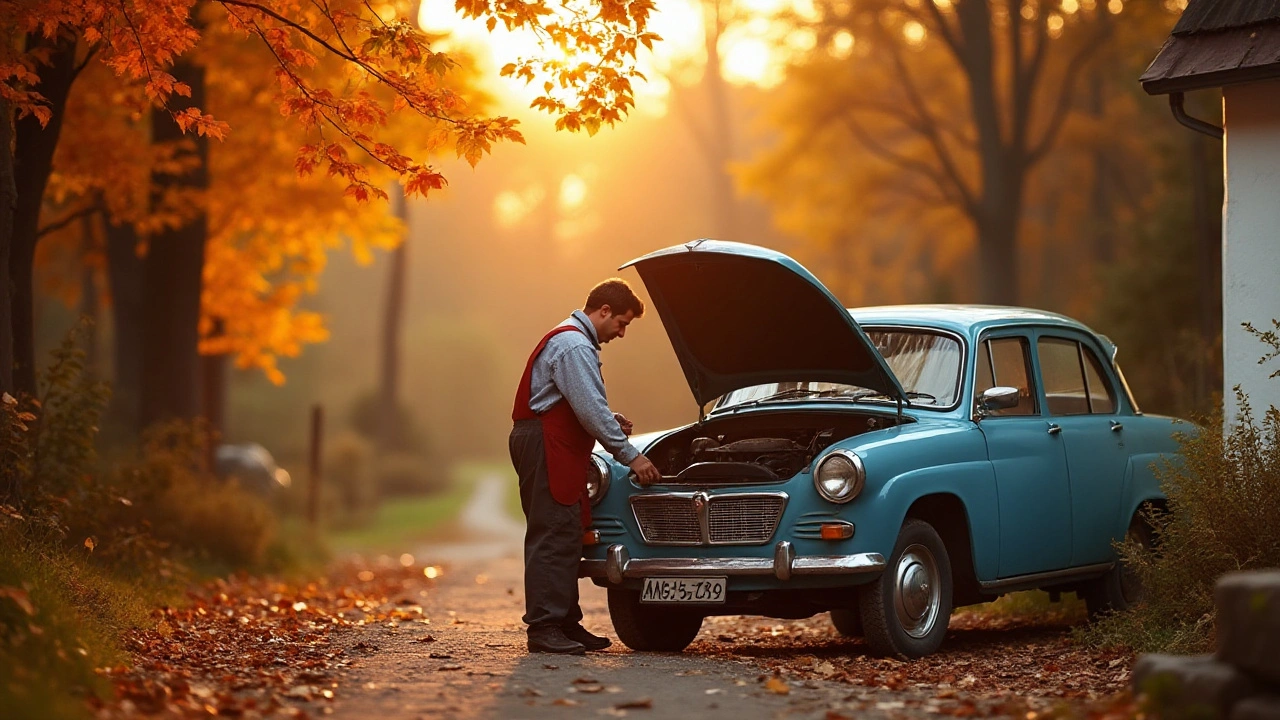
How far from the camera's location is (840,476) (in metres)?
7.60

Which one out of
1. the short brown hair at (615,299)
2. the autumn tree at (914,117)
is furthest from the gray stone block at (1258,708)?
the autumn tree at (914,117)

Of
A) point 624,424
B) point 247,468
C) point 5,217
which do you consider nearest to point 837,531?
point 624,424

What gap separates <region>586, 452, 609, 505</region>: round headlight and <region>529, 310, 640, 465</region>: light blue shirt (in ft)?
1.01

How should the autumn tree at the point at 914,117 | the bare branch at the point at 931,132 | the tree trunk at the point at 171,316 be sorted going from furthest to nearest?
the bare branch at the point at 931,132
the autumn tree at the point at 914,117
the tree trunk at the point at 171,316

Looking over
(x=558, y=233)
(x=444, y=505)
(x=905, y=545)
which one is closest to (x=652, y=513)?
(x=905, y=545)

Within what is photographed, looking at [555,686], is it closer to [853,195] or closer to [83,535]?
[83,535]

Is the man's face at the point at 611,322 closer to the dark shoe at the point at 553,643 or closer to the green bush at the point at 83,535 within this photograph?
→ the dark shoe at the point at 553,643

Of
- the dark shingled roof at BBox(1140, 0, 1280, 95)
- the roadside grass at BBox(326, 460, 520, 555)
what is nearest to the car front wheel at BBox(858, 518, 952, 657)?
the dark shingled roof at BBox(1140, 0, 1280, 95)

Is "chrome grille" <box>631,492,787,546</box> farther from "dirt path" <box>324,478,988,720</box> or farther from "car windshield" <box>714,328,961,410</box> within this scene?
"car windshield" <box>714,328,961,410</box>

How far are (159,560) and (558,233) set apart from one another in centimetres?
5846

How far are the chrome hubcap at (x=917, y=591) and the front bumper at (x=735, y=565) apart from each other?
334mm

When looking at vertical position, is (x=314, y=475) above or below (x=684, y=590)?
above

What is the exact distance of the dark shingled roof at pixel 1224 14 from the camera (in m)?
8.84

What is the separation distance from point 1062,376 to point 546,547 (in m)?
3.70
